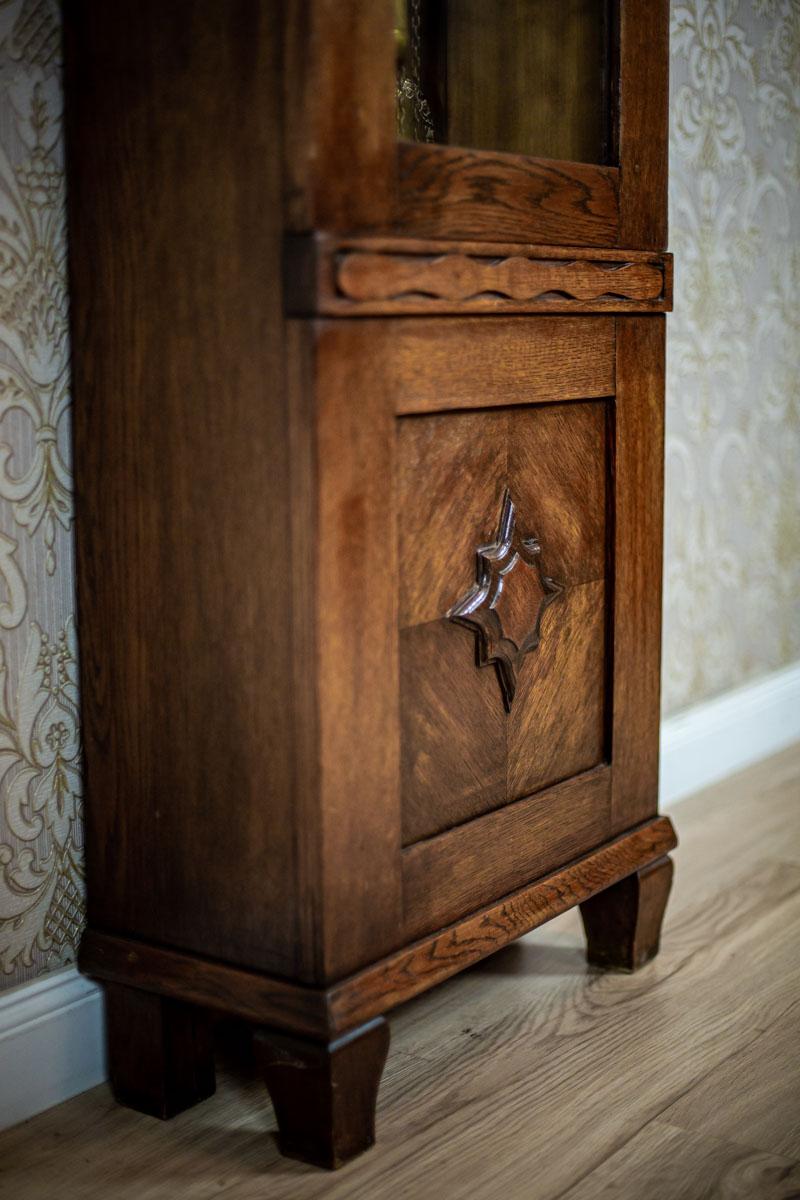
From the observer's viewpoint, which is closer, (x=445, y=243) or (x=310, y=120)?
(x=310, y=120)

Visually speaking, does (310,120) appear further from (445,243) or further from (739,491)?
(739,491)

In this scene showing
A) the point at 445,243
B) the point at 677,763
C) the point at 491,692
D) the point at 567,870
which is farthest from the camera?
the point at 677,763

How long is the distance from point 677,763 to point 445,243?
3.79 ft

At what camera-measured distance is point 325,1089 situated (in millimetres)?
1062

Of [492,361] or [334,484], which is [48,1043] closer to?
[334,484]

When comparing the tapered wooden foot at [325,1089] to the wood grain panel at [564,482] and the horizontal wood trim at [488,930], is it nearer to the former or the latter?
the horizontal wood trim at [488,930]

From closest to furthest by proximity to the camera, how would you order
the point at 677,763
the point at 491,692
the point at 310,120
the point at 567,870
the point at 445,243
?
1. the point at 310,120
2. the point at 445,243
3. the point at 491,692
4. the point at 567,870
5. the point at 677,763

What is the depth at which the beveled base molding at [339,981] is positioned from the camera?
1.05 metres

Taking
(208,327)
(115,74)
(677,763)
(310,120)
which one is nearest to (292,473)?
(208,327)

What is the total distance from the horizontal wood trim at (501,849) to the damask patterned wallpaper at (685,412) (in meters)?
0.31

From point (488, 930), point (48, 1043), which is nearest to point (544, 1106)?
point (488, 930)

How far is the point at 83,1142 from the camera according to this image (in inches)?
44.8

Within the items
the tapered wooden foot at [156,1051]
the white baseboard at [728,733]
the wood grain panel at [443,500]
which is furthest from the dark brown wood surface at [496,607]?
the white baseboard at [728,733]

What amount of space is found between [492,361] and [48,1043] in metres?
0.68
